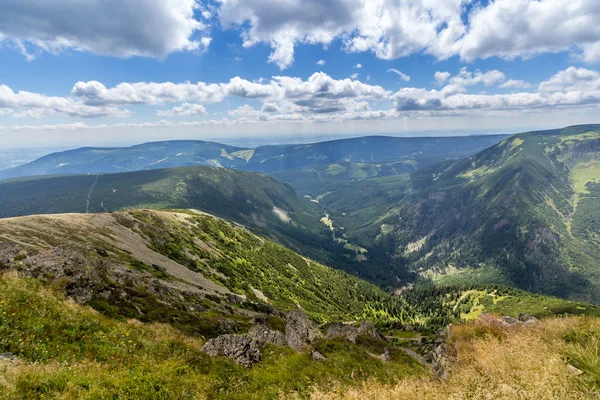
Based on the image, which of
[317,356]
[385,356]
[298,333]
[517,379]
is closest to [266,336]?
[317,356]

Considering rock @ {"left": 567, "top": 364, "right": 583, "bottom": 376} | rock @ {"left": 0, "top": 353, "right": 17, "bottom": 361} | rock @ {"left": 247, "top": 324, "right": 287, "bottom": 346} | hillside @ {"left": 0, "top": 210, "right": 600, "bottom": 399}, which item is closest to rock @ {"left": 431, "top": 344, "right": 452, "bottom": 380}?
hillside @ {"left": 0, "top": 210, "right": 600, "bottom": 399}

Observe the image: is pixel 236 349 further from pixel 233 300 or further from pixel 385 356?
pixel 233 300

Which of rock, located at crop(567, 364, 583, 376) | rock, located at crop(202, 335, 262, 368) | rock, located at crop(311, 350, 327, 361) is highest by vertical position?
rock, located at crop(567, 364, 583, 376)

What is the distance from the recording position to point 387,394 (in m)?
11.1

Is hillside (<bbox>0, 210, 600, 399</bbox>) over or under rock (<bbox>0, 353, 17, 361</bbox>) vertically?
under

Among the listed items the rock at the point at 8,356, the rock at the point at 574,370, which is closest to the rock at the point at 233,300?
the rock at the point at 8,356

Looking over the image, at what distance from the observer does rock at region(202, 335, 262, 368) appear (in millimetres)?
25562

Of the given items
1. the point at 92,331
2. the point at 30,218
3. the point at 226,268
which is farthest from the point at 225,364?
the point at 226,268

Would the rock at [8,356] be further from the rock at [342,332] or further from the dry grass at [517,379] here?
the rock at [342,332]

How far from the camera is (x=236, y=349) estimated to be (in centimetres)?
2642

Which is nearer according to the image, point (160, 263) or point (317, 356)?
point (317, 356)

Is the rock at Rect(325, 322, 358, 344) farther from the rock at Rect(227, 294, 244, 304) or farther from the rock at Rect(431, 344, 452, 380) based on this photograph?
the rock at Rect(227, 294, 244, 304)

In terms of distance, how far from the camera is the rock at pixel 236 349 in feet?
83.9

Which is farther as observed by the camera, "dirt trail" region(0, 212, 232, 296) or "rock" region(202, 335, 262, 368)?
"dirt trail" region(0, 212, 232, 296)
